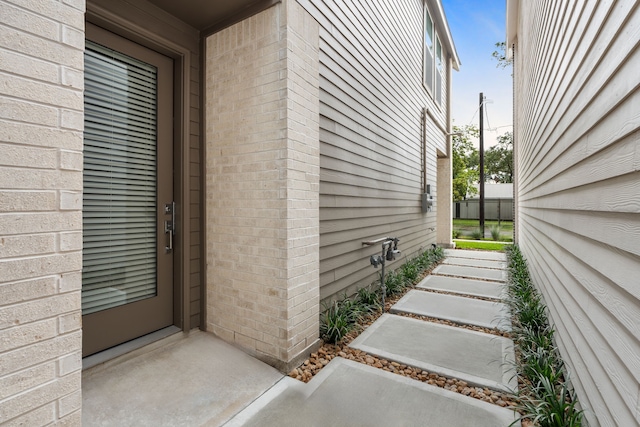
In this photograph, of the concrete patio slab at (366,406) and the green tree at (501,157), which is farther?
the green tree at (501,157)

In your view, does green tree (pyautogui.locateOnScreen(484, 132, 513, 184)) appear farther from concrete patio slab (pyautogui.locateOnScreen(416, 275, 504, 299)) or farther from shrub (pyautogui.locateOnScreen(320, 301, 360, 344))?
shrub (pyautogui.locateOnScreen(320, 301, 360, 344))

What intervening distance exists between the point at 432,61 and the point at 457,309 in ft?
20.3

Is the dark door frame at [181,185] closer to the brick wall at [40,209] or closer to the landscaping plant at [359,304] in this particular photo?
the landscaping plant at [359,304]

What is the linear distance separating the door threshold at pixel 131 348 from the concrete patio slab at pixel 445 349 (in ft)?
4.93

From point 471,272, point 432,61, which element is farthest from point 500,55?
point 471,272

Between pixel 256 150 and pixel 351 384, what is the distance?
1811mm

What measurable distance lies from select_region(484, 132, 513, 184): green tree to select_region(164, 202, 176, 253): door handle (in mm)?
27993

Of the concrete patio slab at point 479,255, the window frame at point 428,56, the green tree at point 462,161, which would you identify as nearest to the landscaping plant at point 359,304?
the concrete patio slab at point 479,255

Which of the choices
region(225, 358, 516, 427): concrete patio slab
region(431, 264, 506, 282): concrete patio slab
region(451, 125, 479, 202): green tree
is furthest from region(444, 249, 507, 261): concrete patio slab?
region(451, 125, 479, 202): green tree

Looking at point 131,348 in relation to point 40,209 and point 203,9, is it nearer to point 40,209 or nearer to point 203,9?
point 40,209

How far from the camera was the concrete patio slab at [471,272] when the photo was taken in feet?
17.5

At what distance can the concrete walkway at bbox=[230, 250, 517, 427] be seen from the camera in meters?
1.87

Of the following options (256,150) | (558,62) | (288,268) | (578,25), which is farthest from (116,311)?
(558,62)

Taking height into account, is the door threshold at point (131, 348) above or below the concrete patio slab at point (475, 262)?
above
